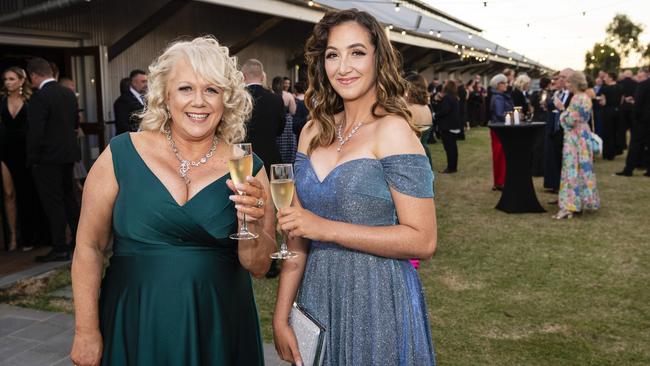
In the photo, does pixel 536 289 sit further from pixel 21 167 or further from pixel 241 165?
pixel 21 167

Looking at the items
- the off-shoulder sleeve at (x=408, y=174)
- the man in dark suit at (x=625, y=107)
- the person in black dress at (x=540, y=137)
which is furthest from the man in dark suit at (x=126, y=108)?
the man in dark suit at (x=625, y=107)

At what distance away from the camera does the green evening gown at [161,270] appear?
6.75 ft

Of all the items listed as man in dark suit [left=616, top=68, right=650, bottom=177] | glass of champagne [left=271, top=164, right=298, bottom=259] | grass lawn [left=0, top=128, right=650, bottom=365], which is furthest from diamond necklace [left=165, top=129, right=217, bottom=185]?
man in dark suit [left=616, top=68, right=650, bottom=177]

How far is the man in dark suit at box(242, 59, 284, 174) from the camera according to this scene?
18.1 ft

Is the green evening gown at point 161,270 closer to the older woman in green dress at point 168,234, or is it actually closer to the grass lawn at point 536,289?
the older woman in green dress at point 168,234

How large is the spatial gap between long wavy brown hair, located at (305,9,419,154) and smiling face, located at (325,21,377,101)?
0.02m

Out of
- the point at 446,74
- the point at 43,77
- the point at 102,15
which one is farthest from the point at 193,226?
the point at 446,74

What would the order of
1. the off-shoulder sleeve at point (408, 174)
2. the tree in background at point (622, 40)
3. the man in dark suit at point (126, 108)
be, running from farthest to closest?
the tree in background at point (622, 40) → the man in dark suit at point (126, 108) → the off-shoulder sleeve at point (408, 174)

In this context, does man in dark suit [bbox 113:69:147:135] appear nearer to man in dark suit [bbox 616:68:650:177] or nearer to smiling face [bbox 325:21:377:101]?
smiling face [bbox 325:21:377:101]

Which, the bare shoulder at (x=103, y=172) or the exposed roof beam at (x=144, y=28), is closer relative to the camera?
the bare shoulder at (x=103, y=172)

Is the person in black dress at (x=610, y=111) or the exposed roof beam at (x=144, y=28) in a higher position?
the exposed roof beam at (x=144, y=28)

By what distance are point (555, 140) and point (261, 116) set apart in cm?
540

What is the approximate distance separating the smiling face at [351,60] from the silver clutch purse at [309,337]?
0.75 metres

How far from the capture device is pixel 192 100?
80.6 inches
